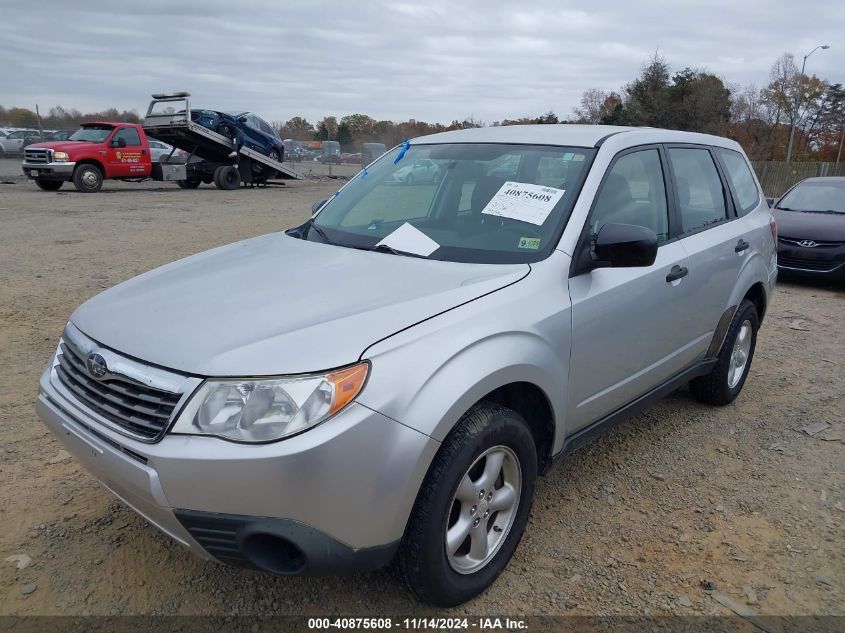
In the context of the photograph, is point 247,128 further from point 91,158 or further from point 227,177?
point 91,158

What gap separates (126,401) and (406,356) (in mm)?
940

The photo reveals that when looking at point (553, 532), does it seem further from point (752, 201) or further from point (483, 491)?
point (752, 201)

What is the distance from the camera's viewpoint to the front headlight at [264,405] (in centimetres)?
191

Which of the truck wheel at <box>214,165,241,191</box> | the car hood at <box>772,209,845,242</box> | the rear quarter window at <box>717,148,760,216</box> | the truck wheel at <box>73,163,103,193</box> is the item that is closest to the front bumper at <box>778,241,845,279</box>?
the car hood at <box>772,209,845,242</box>

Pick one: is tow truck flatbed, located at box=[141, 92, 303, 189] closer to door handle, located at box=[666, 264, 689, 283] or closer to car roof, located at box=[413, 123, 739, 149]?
car roof, located at box=[413, 123, 739, 149]

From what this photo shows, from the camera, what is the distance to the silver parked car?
1.93 m

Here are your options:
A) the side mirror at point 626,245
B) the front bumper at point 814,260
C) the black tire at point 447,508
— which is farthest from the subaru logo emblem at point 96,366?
the front bumper at point 814,260

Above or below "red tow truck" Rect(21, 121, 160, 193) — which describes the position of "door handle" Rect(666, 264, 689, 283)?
below

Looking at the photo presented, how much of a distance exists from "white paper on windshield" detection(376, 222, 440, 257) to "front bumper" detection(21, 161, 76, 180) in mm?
17485

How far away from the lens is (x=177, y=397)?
1982 mm

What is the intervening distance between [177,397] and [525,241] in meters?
1.58

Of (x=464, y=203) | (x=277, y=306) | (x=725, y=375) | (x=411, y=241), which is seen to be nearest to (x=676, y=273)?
(x=464, y=203)

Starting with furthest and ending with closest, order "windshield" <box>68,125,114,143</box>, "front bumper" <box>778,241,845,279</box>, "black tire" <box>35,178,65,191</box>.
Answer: "windshield" <box>68,125,114,143</box>
"black tire" <box>35,178,65,191</box>
"front bumper" <box>778,241,845,279</box>

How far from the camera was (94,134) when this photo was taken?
59.5ft
